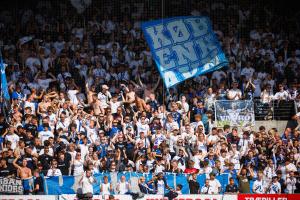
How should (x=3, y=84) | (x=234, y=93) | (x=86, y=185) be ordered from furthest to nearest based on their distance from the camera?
(x=234, y=93)
(x=3, y=84)
(x=86, y=185)

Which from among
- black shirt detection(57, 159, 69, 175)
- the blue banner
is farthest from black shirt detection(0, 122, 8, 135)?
the blue banner

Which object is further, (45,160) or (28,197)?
(45,160)

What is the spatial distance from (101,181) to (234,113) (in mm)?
4751

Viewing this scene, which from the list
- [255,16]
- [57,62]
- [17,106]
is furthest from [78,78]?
[255,16]

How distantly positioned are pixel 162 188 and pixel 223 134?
2.75m

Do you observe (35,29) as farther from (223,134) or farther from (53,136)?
(223,134)

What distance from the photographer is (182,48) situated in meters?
24.3

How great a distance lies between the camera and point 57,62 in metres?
24.3

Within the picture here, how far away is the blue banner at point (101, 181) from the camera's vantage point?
20609mm

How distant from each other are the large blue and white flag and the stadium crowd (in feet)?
1.61

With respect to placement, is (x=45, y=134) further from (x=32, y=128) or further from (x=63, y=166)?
(x=63, y=166)

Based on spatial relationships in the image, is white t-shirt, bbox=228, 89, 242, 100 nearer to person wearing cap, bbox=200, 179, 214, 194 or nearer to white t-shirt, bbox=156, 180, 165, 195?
person wearing cap, bbox=200, 179, 214, 194

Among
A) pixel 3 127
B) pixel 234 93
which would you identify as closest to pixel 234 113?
pixel 234 93

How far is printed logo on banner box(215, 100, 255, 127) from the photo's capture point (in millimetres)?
23609
